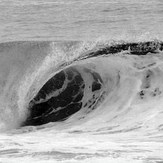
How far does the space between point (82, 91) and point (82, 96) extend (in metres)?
0.29

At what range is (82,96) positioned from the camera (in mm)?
17281

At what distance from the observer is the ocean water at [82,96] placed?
35.0ft

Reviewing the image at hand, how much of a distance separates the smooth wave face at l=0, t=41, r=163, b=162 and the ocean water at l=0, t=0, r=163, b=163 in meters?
0.03

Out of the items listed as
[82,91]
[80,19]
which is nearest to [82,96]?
[82,91]

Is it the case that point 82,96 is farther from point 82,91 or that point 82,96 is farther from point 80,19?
point 80,19

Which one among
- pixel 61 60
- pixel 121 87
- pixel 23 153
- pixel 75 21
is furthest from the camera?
pixel 75 21

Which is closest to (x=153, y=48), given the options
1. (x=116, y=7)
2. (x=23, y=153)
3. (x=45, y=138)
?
(x=45, y=138)

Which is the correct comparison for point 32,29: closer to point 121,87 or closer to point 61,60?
point 61,60

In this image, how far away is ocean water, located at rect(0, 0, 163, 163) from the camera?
10672 mm

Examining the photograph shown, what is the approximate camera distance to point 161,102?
15.4 meters

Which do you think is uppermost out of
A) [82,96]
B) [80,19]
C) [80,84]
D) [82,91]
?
[80,19]

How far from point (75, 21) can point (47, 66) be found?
373 inches

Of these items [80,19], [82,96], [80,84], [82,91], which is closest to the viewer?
[82,96]

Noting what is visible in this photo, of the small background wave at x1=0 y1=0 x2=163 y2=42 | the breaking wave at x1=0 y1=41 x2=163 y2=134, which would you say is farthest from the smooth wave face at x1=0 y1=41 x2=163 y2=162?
the small background wave at x1=0 y1=0 x2=163 y2=42
